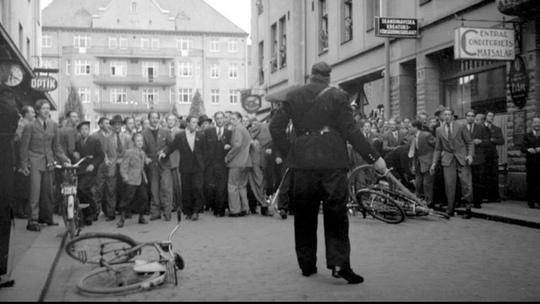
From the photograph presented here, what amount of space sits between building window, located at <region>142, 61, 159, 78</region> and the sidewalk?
73.3 m

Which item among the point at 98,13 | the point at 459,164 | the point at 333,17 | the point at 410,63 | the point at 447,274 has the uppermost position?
the point at 98,13

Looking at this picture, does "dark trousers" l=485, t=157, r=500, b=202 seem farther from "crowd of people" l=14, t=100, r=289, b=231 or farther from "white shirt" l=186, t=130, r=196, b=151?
"white shirt" l=186, t=130, r=196, b=151

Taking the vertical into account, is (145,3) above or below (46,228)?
above

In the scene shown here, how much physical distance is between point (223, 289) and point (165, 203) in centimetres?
676

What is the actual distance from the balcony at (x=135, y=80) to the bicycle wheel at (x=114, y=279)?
78755mm

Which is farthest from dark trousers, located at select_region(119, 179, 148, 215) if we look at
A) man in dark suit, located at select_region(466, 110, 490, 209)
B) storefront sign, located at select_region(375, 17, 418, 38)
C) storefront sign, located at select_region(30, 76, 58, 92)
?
storefront sign, located at select_region(30, 76, 58, 92)

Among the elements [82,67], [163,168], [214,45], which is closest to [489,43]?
[163,168]

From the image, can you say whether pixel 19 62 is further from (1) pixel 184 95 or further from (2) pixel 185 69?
(2) pixel 185 69

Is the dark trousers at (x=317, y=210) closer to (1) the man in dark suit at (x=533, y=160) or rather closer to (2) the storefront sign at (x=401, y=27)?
(1) the man in dark suit at (x=533, y=160)

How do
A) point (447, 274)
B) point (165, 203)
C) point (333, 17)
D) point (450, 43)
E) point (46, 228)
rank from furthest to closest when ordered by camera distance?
point (333, 17)
point (450, 43)
point (165, 203)
point (46, 228)
point (447, 274)

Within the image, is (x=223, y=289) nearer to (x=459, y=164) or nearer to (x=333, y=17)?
(x=459, y=164)

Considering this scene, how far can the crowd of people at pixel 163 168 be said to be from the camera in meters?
12.0

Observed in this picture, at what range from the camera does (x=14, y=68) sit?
20.4 meters

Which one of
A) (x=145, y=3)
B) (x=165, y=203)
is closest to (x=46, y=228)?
(x=165, y=203)
